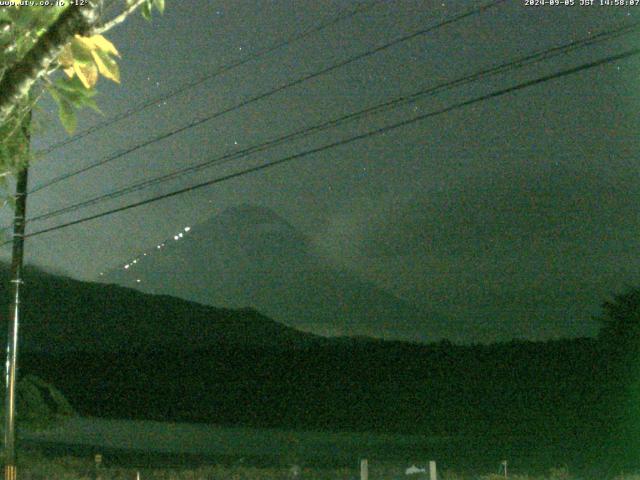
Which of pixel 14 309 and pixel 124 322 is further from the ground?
pixel 124 322

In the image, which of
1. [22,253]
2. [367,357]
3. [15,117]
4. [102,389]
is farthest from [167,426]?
[15,117]

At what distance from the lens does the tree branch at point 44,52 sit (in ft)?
13.9

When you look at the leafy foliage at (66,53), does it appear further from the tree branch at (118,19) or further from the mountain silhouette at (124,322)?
the mountain silhouette at (124,322)

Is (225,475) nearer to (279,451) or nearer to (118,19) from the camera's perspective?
(279,451)

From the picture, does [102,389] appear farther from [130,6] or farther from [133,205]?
[130,6]

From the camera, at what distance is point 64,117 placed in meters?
4.36

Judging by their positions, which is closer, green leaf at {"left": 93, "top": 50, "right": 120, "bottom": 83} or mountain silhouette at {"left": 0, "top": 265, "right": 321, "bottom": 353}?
green leaf at {"left": 93, "top": 50, "right": 120, "bottom": 83}

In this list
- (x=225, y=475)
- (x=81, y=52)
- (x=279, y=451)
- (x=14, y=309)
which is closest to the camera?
(x=81, y=52)

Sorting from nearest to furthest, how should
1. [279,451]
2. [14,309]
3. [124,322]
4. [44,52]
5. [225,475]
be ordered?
[44,52]
[14,309]
[225,475]
[279,451]
[124,322]

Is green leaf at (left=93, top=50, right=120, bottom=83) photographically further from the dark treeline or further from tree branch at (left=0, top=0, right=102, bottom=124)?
the dark treeline

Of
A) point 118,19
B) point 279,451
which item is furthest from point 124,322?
point 118,19

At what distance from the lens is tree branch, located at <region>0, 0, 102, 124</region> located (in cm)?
424

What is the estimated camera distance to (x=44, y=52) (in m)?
4.30

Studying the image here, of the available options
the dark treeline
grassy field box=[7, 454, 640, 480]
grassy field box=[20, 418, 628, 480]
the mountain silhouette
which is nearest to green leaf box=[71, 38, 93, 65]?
Answer: grassy field box=[7, 454, 640, 480]
